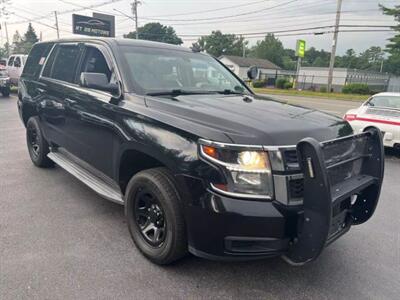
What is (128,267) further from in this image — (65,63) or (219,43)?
(219,43)

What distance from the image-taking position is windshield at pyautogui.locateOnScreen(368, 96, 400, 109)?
7767 mm

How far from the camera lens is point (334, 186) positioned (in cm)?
257

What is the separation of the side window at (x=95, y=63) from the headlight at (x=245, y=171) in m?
1.75

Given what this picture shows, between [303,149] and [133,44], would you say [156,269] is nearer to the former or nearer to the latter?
[303,149]

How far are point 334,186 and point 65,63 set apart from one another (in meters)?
3.67

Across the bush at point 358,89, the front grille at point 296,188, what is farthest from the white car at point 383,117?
the bush at point 358,89

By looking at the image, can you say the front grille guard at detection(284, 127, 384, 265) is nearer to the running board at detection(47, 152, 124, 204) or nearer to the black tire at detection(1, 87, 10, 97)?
the running board at detection(47, 152, 124, 204)

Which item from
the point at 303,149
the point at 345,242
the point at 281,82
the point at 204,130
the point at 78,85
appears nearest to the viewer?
the point at 303,149

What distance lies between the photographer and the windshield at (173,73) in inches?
138

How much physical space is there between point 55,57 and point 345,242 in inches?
172

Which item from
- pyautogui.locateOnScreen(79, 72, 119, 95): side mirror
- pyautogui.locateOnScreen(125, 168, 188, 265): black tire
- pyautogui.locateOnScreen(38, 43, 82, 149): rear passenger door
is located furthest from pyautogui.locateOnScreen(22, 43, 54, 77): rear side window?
pyautogui.locateOnScreen(125, 168, 188, 265): black tire

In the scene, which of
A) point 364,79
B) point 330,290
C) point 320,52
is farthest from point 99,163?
point 320,52

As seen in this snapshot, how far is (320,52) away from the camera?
12019cm

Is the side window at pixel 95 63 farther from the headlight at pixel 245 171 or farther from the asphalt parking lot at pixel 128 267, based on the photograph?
the headlight at pixel 245 171
